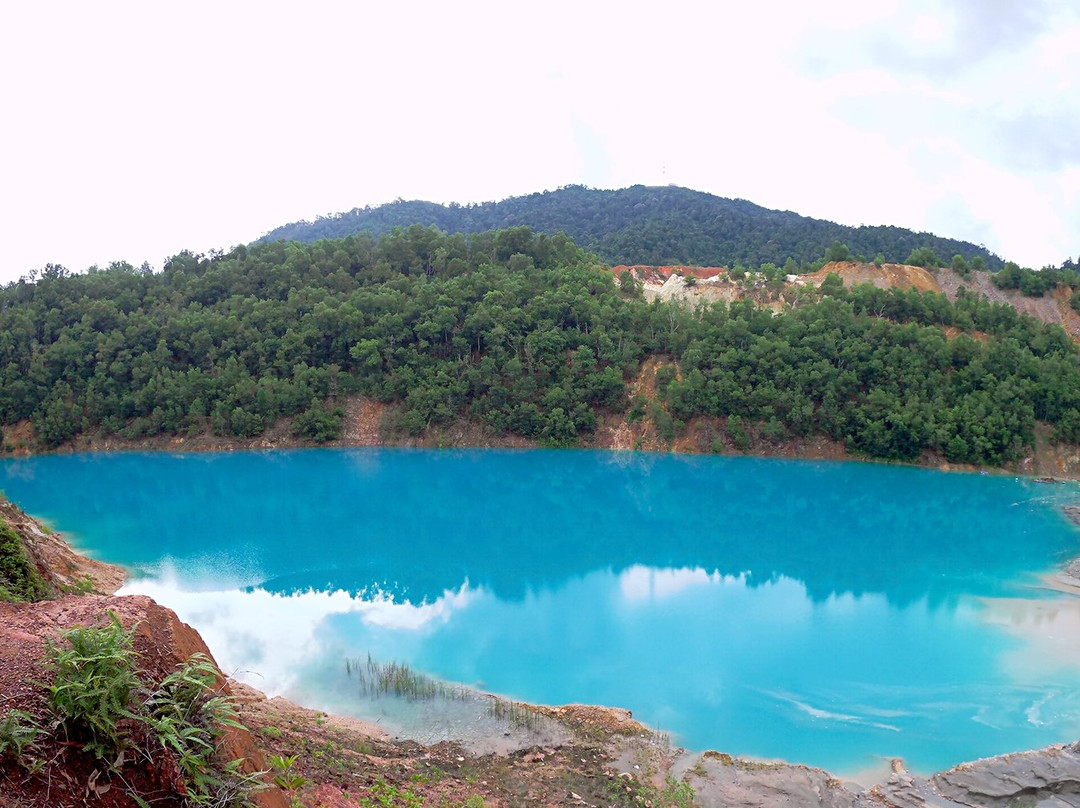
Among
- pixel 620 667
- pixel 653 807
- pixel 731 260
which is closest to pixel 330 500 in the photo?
pixel 620 667

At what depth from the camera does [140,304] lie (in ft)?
166

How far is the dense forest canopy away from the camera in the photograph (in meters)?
39.5

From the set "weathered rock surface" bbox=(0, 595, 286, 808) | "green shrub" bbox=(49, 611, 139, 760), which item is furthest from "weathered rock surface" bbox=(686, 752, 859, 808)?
"green shrub" bbox=(49, 611, 139, 760)

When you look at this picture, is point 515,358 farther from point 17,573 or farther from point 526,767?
point 17,573

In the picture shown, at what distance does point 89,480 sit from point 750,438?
1278 inches

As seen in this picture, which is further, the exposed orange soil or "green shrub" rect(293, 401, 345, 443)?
the exposed orange soil

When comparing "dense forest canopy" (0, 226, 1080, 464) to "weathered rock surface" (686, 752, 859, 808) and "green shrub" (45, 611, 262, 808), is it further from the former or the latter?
"green shrub" (45, 611, 262, 808)

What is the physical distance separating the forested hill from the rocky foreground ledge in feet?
165

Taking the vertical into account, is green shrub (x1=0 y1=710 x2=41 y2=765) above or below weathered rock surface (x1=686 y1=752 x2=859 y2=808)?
above

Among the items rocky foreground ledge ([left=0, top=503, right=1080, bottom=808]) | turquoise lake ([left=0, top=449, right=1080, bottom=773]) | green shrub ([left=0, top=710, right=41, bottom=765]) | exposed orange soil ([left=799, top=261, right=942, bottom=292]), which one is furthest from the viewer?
exposed orange soil ([left=799, top=261, right=942, bottom=292])

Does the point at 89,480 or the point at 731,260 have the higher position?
the point at 731,260

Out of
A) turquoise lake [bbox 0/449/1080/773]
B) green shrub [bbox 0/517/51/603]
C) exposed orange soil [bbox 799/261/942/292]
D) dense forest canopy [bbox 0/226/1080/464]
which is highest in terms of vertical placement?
exposed orange soil [bbox 799/261/942/292]

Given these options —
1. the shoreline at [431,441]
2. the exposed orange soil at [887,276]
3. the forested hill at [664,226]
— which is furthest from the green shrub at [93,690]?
the forested hill at [664,226]

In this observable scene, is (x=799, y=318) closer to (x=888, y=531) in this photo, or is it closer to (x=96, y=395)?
(x=888, y=531)
